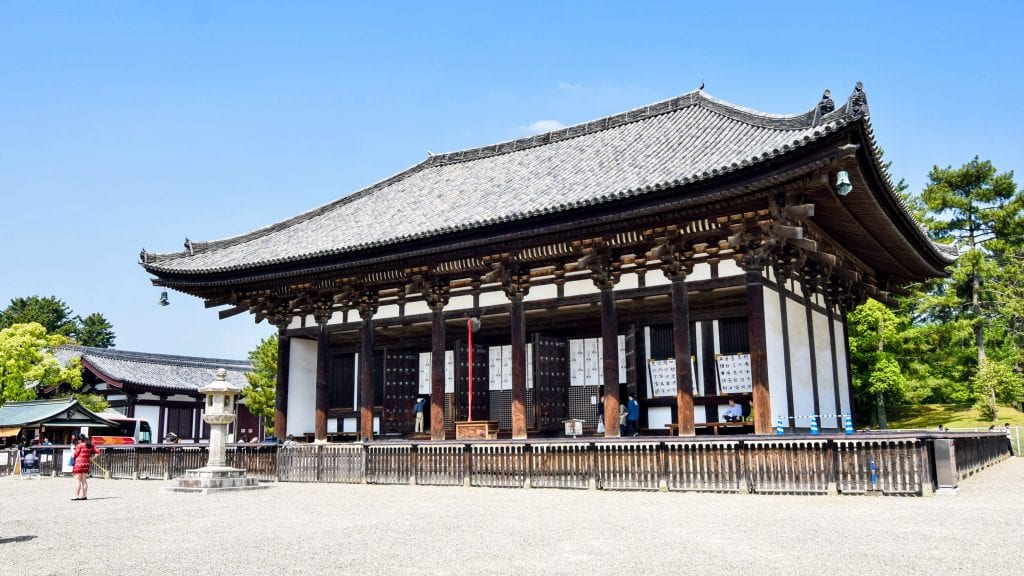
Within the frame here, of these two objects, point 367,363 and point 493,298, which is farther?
point 367,363

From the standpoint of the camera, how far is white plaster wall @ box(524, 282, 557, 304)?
17.9m

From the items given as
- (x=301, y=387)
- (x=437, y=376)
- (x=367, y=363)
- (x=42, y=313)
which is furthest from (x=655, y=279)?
(x=42, y=313)

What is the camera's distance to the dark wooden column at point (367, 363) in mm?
19172

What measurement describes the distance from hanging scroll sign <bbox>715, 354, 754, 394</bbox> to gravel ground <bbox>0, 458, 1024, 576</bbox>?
4.76m

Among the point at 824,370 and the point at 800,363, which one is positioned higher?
the point at 800,363

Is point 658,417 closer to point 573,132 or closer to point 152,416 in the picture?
point 573,132

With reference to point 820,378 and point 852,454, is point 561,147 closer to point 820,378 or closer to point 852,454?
point 820,378

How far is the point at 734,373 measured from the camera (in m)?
17.1

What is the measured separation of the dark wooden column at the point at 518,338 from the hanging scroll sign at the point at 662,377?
325 centimetres

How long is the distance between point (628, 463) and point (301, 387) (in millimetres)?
11936

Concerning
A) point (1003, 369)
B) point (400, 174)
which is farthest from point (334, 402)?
point (1003, 369)

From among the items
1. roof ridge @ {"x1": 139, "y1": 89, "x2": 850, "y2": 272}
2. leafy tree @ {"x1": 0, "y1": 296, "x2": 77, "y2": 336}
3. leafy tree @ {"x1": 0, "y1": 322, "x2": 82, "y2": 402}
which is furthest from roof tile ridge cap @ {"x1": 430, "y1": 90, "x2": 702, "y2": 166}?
leafy tree @ {"x1": 0, "y1": 296, "x2": 77, "y2": 336}

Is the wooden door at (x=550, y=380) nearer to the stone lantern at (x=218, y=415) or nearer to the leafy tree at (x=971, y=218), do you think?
the stone lantern at (x=218, y=415)

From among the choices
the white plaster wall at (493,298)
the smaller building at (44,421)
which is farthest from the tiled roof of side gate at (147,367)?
the white plaster wall at (493,298)
